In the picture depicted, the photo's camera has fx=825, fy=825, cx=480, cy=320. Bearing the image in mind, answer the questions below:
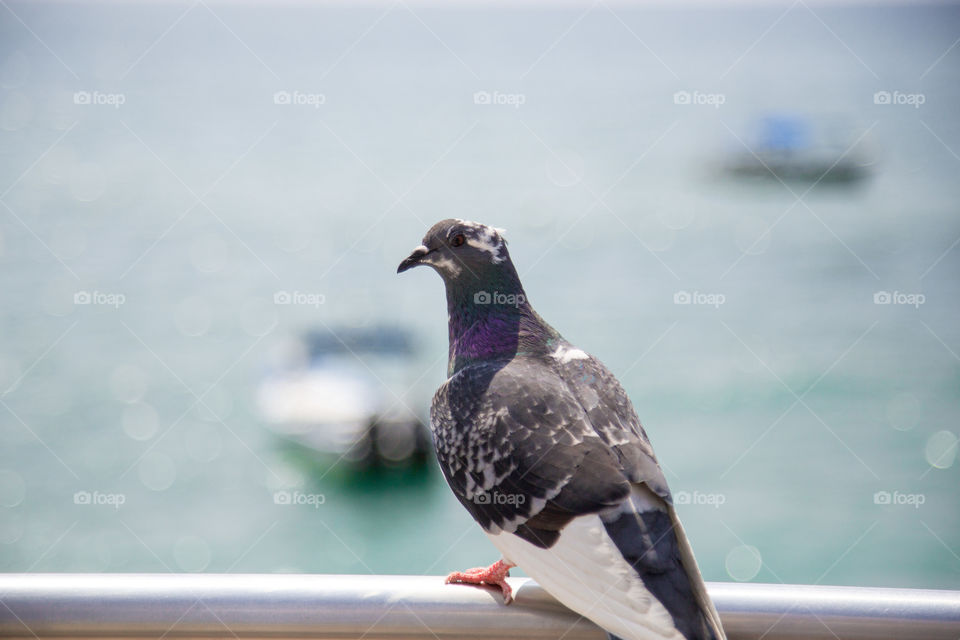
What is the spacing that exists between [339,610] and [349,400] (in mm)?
11654

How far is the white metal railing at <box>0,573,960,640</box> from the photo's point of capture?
106cm

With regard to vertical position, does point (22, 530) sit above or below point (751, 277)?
below

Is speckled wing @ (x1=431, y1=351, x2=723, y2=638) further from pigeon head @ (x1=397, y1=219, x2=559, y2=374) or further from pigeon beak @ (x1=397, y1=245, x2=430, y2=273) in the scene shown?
pigeon beak @ (x1=397, y1=245, x2=430, y2=273)

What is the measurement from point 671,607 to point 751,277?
870 inches

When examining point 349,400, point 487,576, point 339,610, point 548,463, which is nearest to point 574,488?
point 548,463

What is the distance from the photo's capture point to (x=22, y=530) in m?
14.9

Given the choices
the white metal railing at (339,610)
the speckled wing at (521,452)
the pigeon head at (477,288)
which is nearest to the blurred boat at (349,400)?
the pigeon head at (477,288)

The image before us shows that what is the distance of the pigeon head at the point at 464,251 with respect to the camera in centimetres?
193

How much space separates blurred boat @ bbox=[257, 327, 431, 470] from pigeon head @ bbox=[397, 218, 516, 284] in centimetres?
993

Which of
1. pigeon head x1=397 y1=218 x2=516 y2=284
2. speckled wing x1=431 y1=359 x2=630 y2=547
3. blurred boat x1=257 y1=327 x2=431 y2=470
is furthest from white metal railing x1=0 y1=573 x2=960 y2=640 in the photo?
blurred boat x1=257 y1=327 x2=431 y2=470

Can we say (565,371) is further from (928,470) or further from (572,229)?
(572,229)

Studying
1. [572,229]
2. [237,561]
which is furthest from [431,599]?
[572,229]

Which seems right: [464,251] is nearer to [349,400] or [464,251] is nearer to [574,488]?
[574,488]

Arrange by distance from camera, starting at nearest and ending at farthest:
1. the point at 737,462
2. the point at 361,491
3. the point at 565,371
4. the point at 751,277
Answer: the point at 565,371 < the point at 361,491 < the point at 737,462 < the point at 751,277
